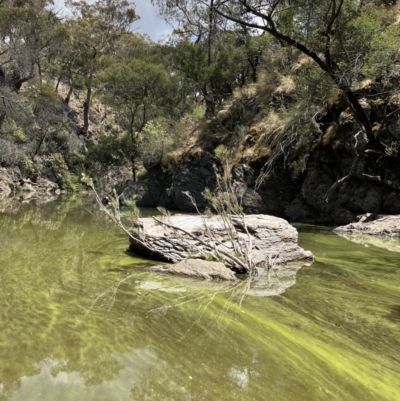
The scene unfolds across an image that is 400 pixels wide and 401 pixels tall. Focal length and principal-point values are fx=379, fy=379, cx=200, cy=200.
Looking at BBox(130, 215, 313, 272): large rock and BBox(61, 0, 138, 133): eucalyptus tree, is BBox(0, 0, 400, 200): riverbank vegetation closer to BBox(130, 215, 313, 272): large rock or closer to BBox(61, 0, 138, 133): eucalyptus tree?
BBox(61, 0, 138, 133): eucalyptus tree

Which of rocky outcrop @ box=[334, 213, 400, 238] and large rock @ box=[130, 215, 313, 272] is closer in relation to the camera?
large rock @ box=[130, 215, 313, 272]

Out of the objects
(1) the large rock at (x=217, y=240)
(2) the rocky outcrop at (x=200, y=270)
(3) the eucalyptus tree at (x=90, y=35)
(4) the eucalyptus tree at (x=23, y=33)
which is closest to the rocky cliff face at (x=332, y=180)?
(1) the large rock at (x=217, y=240)

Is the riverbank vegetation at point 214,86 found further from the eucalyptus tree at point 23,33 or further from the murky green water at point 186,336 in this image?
the murky green water at point 186,336

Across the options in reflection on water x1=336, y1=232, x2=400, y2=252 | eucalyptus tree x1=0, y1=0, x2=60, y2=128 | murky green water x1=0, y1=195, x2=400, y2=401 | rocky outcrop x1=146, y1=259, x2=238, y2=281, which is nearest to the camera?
murky green water x1=0, y1=195, x2=400, y2=401

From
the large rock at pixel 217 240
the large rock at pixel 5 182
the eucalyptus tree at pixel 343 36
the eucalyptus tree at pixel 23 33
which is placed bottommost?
the large rock at pixel 217 240

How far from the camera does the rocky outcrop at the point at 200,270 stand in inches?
185

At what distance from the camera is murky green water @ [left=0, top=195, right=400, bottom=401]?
2.16 m

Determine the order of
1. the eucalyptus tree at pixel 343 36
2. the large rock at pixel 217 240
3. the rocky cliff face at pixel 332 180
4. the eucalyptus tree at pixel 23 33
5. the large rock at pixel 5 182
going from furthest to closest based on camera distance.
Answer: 1. the eucalyptus tree at pixel 23 33
2. the large rock at pixel 5 182
3. the rocky cliff face at pixel 332 180
4. the eucalyptus tree at pixel 343 36
5. the large rock at pixel 217 240

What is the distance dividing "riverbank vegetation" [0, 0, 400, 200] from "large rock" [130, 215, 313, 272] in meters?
4.69

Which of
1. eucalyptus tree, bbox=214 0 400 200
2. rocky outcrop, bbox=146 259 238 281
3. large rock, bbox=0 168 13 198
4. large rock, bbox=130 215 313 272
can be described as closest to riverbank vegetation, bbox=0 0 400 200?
eucalyptus tree, bbox=214 0 400 200

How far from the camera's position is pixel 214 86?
1744cm

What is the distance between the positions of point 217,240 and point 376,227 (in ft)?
18.1

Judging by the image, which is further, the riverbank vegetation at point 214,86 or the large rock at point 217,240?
the riverbank vegetation at point 214,86

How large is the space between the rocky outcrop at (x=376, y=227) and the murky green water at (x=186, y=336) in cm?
407
